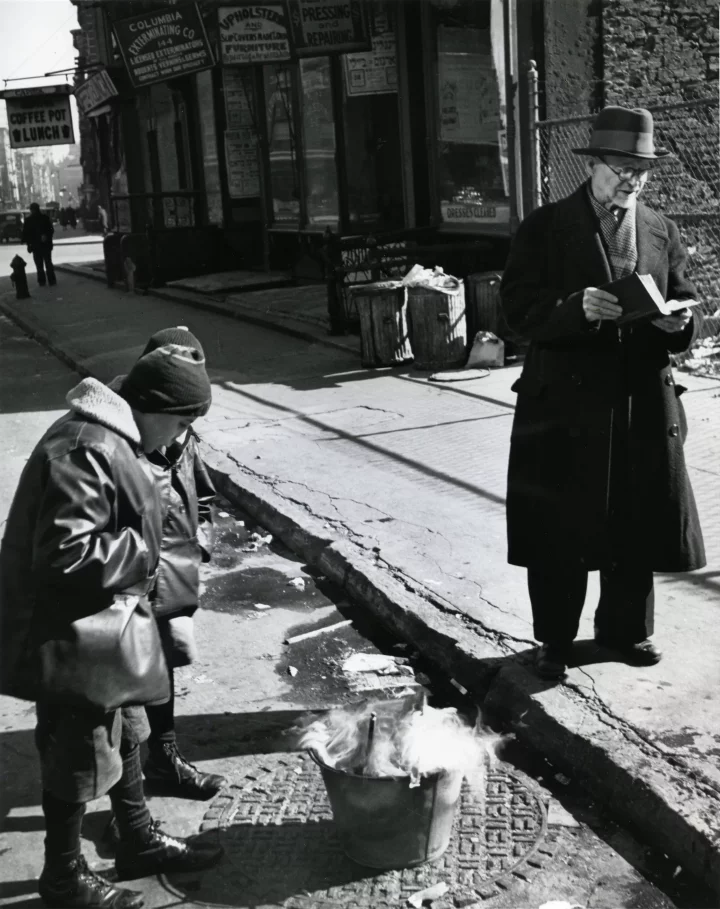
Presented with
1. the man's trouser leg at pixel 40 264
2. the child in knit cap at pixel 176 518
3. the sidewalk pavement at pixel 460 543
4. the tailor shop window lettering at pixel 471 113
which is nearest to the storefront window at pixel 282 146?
the tailor shop window lettering at pixel 471 113

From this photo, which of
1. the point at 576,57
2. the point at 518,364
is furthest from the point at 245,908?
the point at 576,57

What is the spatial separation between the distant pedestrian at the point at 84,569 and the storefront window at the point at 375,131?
13.0 metres

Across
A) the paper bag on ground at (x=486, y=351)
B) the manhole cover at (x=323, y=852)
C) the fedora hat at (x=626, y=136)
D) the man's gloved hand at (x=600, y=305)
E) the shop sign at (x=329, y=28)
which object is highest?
the shop sign at (x=329, y=28)

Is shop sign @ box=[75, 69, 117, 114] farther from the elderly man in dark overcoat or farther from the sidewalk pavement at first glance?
the elderly man in dark overcoat

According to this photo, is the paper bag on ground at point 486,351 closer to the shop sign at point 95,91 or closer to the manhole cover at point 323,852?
the manhole cover at point 323,852

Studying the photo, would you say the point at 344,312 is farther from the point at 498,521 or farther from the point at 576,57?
the point at 498,521

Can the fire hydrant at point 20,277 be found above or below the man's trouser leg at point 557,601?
above

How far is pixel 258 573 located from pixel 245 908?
10.7 ft

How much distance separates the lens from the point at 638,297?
13.1 feet

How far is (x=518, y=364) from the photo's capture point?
11.4m

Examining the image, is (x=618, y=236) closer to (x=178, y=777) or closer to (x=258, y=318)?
(x=178, y=777)

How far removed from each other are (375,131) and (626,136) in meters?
12.7

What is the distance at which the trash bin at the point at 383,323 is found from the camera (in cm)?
1142

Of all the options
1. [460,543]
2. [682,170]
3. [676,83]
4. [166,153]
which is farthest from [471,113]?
[166,153]
